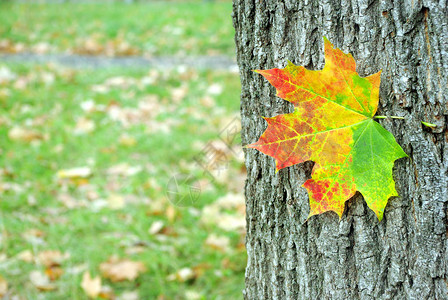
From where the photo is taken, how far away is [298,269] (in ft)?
3.61

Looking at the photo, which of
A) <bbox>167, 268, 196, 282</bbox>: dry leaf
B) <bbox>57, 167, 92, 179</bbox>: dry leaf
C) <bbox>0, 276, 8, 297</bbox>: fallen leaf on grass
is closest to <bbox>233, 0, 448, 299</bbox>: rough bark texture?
<bbox>167, 268, 196, 282</bbox>: dry leaf

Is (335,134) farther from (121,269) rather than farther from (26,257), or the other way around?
(26,257)

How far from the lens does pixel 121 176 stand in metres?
2.87

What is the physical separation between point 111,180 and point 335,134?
2197 mm

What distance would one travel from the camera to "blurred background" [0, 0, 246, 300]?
6.50 feet

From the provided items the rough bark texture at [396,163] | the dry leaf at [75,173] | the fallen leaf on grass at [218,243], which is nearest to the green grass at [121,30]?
the dry leaf at [75,173]

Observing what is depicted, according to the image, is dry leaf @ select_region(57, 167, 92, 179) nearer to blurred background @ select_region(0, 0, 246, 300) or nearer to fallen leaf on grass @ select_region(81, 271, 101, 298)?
blurred background @ select_region(0, 0, 246, 300)

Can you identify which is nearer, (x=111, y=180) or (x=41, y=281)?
(x=41, y=281)

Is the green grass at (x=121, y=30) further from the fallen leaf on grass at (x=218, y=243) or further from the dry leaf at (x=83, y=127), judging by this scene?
the fallen leaf on grass at (x=218, y=243)

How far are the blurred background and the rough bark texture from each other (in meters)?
0.63

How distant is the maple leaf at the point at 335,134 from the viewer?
2.93 ft

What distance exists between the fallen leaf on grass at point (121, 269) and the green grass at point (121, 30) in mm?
3985

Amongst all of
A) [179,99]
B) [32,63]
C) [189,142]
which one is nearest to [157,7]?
[32,63]

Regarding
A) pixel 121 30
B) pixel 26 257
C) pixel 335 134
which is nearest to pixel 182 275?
pixel 26 257
